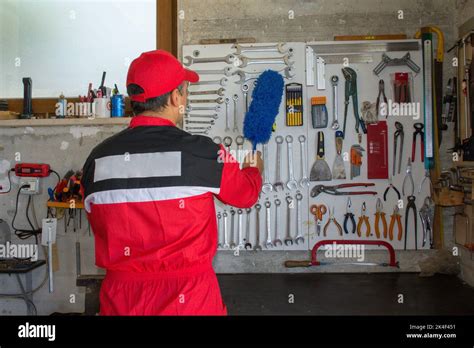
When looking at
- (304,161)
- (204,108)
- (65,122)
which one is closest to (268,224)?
(304,161)

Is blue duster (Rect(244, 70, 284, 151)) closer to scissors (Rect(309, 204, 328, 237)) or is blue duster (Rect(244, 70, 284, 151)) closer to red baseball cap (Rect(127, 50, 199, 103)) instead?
scissors (Rect(309, 204, 328, 237))

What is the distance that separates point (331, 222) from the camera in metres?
2.41

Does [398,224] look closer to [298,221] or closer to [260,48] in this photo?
[298,221]

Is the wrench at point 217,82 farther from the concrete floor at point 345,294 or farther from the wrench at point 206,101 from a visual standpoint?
the concrete floor at point 345,294

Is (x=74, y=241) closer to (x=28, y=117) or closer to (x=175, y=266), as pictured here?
(x=28, y=117)

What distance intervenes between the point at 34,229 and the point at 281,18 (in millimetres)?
1901

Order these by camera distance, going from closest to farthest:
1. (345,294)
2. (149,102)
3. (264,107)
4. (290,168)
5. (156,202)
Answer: (156,202) → (149,102) → (345,294) → (264,107) → (290,168)

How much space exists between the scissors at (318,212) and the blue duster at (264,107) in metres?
0.47

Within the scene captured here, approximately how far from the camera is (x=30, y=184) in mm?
2496

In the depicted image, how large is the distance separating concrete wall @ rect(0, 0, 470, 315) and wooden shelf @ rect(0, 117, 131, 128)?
0.07m

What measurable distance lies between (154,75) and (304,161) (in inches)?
58.0

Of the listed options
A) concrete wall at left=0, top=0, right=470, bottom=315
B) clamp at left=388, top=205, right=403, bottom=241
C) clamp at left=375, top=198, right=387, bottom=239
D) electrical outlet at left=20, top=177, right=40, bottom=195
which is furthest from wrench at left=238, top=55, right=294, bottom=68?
electrical outlet at left=20, top=177, right=40, bottom=195

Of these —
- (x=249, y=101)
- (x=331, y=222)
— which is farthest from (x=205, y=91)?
(x=331, y=222)

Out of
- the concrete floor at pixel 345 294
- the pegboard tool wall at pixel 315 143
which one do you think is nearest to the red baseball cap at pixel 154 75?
the concrete floor at pixel 345 294
